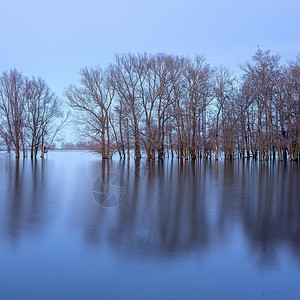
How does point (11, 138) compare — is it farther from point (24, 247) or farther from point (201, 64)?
point (24, 247)

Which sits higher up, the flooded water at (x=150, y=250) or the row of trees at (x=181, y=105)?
the row of trees at (x=181, y=105)

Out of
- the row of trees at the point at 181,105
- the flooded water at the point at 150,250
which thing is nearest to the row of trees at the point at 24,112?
the row of trees at the point at 181,105

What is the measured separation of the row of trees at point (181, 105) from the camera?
35.7m

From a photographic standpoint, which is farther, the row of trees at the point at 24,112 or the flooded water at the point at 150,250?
the row of trees at the point at 24,112

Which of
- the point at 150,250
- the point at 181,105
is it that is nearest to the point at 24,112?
the point at 181,105

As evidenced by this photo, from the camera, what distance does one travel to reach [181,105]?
37.7m

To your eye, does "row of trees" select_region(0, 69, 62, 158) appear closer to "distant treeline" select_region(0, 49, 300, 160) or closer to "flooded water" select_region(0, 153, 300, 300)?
"distant treeline" select_region(0, 49, 300, 160)

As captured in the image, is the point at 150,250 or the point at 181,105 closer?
the point at 150,250

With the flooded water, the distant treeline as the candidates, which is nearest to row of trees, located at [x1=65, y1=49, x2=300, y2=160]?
the distant treeline

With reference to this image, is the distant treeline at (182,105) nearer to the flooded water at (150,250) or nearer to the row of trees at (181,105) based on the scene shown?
the row of trees at (181,105)

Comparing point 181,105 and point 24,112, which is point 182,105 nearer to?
point 181,105

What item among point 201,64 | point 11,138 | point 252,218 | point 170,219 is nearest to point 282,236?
point 252,218

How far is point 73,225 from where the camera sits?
6.28m

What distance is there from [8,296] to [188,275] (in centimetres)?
174
